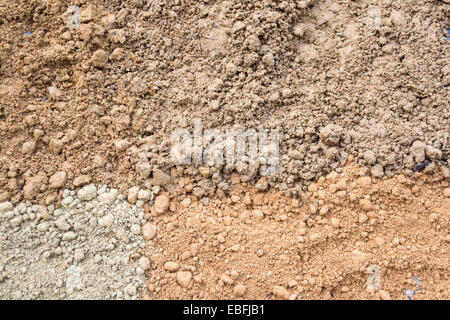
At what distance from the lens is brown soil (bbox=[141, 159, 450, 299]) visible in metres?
2.31

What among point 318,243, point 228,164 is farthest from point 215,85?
point 318,243

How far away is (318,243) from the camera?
7.84 ft

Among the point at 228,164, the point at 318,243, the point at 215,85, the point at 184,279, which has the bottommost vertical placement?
the point at 184,279

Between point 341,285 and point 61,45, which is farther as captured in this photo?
point 61,45

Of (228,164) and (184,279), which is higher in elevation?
(228,164)

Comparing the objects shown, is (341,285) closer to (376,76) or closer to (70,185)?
(376,76)

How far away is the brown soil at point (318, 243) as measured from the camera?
7.59ft

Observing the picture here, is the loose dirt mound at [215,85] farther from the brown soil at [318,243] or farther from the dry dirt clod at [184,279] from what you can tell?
the dry dirt clod at [184,279]

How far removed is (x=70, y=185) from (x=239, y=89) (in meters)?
1.19

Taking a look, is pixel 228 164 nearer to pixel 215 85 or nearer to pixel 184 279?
pixel 215 85

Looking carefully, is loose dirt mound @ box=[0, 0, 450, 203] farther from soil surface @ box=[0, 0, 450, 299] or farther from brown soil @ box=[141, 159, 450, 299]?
brown soil @ box=[141, 159, 450, 299]

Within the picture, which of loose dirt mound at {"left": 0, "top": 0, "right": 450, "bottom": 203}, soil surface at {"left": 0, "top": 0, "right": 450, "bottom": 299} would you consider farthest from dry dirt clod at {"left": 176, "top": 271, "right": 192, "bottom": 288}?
loose dirt mound at {"left": 0, "top": 0, "right": 450, "bottom": 203}

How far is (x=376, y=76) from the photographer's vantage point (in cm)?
258
